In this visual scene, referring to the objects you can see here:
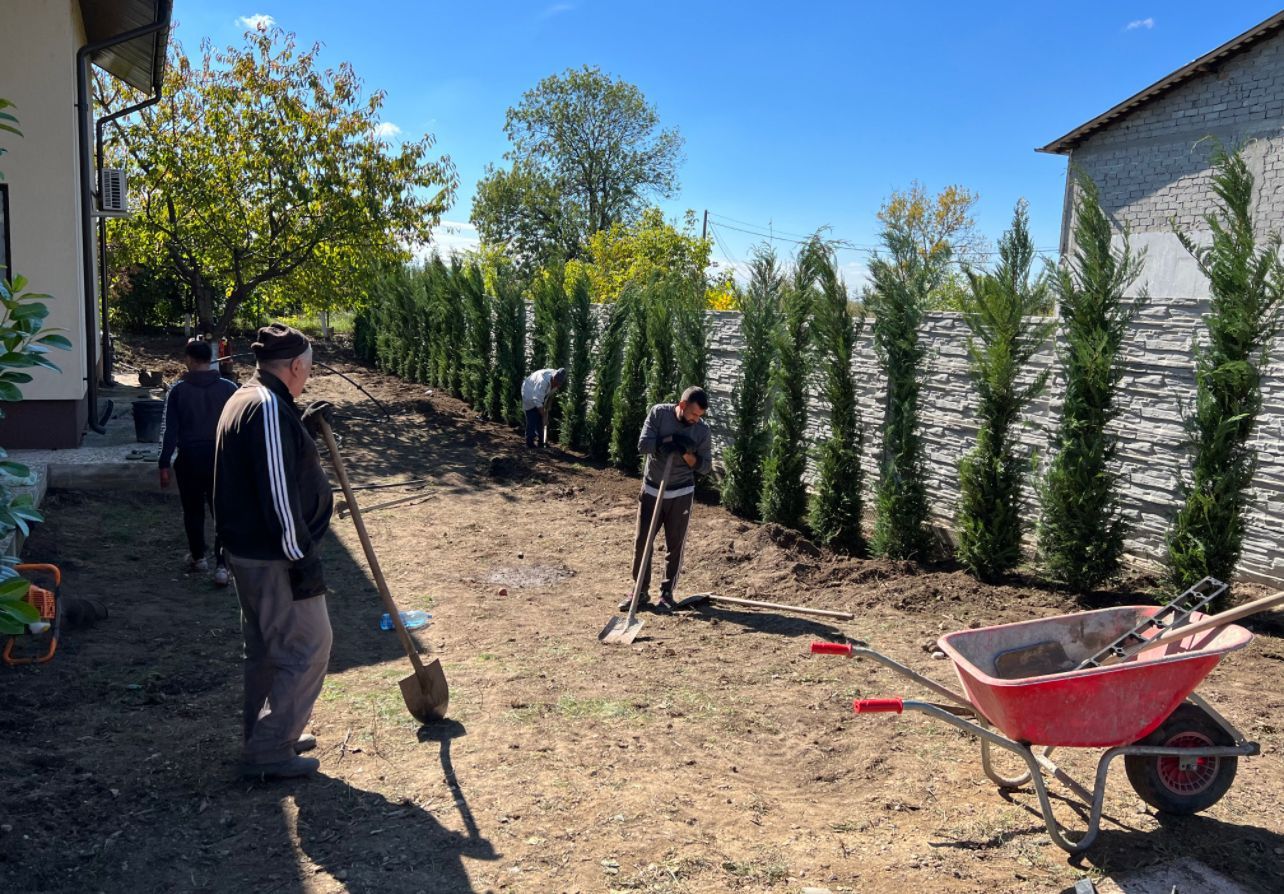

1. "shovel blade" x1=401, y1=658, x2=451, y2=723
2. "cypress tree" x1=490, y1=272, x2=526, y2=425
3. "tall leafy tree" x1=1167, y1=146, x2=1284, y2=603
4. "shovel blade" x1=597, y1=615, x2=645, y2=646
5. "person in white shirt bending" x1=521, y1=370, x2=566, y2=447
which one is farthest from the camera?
"cypress tree" x1=490, y1=272, x2=526, y2=425

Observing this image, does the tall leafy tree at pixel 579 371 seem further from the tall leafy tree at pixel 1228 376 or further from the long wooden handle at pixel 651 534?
the tall leafy tree at pixel 1228 376

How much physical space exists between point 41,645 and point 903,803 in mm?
4749

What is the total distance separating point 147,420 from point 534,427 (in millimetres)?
5795

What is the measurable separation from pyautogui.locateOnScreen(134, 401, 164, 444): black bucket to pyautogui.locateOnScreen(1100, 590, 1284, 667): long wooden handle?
9.72 metres

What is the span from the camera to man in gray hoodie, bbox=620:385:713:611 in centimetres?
695

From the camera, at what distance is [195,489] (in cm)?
680

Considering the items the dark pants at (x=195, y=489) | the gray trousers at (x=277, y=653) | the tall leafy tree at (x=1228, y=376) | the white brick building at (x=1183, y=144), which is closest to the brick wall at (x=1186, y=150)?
the white brick building at (x=1183, y=144)

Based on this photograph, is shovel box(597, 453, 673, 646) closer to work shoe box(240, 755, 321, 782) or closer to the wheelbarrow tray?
work shoe box(240, 755, 321, 782)

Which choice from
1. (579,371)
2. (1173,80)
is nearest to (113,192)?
(579,371)

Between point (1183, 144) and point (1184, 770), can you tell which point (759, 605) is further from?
point (1183, 144)

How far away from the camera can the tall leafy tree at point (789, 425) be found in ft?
31.3

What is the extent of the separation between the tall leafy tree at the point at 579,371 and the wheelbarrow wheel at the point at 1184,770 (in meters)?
11.1

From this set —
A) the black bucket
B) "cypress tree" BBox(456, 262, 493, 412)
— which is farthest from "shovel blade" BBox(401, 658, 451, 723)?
"cypress tree" BBox(456, 262, 493, 412)

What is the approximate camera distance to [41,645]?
5316mm
